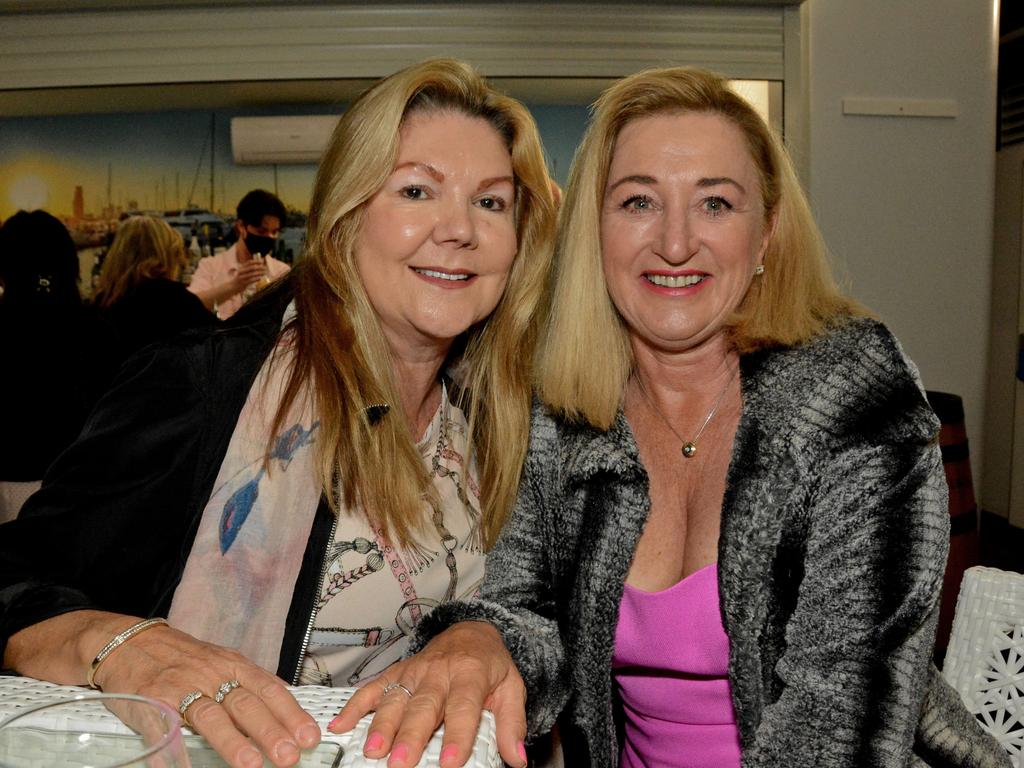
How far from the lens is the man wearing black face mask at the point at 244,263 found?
3.90 metres

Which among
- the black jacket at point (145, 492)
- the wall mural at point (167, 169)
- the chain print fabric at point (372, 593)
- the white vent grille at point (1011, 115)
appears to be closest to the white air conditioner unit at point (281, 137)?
the wall mural at point (167, 169)

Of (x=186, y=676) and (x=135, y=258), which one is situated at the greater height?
(x=135, y=258)

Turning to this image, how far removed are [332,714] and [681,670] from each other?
879 mm

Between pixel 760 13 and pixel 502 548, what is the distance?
3.11 m

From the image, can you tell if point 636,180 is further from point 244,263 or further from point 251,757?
point 244,263

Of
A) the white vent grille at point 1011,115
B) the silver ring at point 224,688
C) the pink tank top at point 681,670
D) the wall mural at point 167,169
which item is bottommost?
the pink tank top at point 681,670

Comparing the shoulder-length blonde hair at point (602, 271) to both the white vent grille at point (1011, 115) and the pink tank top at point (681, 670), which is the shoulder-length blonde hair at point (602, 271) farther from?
the white vent grille at point (1011, 115)

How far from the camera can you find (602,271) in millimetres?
1710

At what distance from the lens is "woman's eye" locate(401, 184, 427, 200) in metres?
1.58

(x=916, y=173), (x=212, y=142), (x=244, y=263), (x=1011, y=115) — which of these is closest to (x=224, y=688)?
(x=244, y=263)

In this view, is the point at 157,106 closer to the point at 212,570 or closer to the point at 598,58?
the point at 598,58

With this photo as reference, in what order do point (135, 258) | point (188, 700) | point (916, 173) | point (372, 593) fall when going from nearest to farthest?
point (188, 700) → point (372, 593) → point (135, 258) → point (916, 173)

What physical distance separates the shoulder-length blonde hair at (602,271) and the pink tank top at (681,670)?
1.13ft

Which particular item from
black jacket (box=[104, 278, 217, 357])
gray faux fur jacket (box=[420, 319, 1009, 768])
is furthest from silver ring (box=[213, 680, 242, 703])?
black jacket (box=[104, 278, 217, 357])
